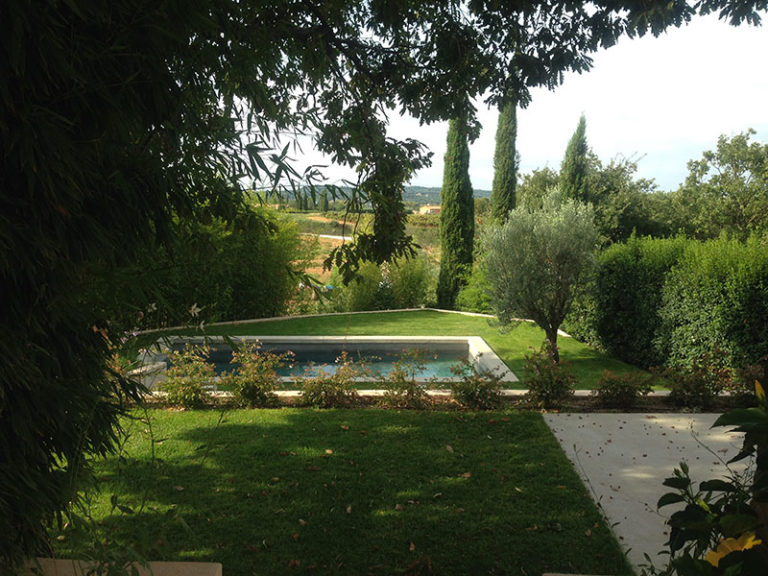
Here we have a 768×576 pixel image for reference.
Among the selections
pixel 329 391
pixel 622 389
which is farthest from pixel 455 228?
pixel 329 391

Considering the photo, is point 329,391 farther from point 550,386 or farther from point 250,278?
point 250,278

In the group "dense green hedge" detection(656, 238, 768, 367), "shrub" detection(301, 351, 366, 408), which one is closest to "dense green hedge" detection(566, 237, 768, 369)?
"dense green hedge" detection(656, 238, 768, 367)

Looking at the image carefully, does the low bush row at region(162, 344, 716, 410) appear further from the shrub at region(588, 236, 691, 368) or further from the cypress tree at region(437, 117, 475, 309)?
the cypress tree at region(437, 117, 475, 309)

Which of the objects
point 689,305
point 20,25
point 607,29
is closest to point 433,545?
point 20,25

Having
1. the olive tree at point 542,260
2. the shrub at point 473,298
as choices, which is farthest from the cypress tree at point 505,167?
the olive tree at point 542,260

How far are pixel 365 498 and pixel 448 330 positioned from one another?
818 cm

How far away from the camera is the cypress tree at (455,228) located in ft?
50.6

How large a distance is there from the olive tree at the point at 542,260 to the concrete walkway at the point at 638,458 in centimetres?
278

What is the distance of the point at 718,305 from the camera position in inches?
265

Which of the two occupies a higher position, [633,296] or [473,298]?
[633,296]

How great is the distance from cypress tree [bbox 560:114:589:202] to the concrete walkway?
40.4 feet

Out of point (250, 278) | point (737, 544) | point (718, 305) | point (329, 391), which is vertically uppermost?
point (737, 544)

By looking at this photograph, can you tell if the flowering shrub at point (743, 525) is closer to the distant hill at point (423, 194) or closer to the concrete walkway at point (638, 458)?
the concrete walkway at point (638, 458)

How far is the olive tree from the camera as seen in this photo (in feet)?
26.2
